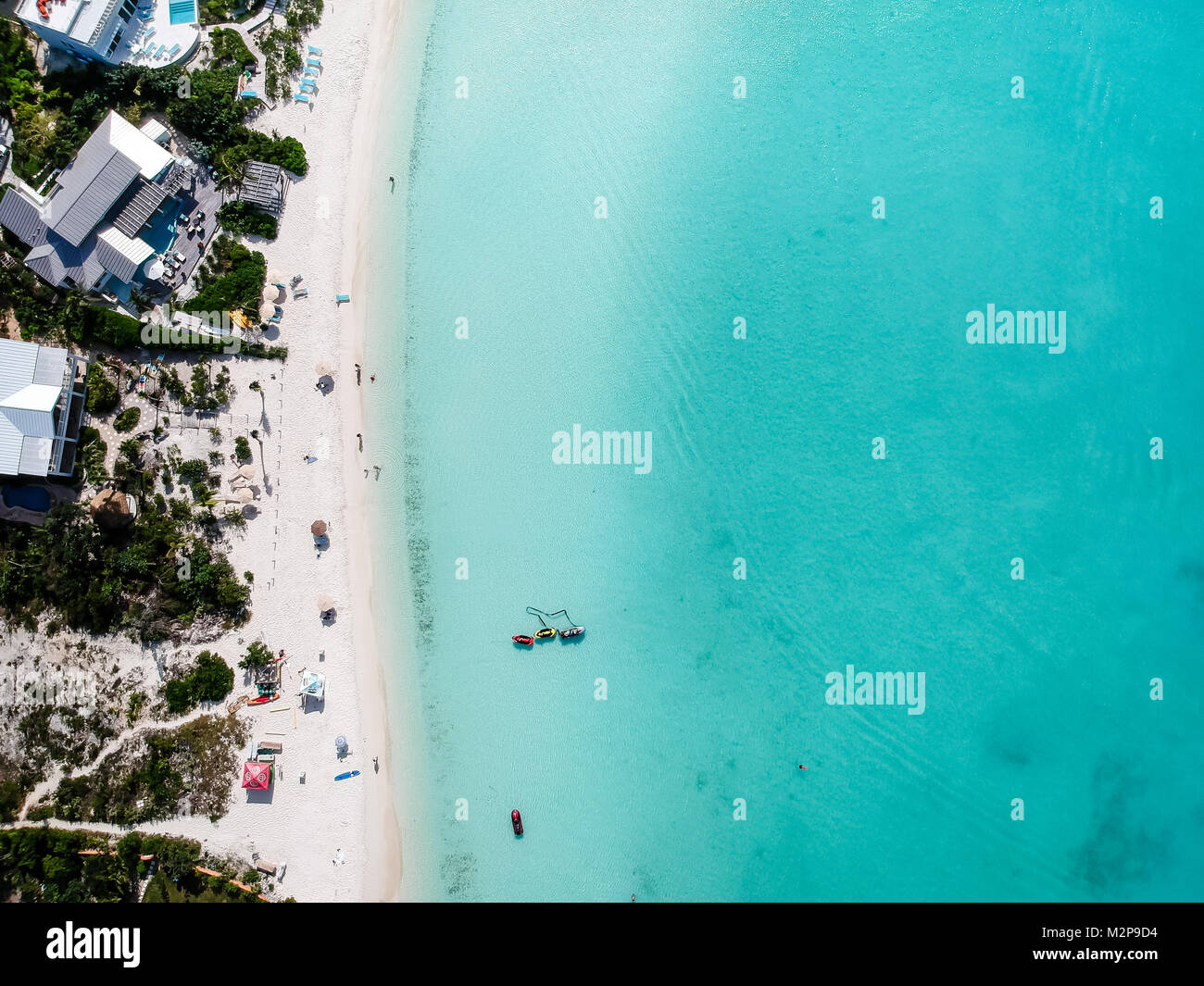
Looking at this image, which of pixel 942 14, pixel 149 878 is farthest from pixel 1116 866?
pixel 149 878

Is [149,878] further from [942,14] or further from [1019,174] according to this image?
[942,14]

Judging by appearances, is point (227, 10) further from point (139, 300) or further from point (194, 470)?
→ point (194, 470)

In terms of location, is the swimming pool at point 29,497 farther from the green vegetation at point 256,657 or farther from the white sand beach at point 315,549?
the green vegetation at point 256,657

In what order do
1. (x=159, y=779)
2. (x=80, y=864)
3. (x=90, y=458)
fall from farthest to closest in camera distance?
(x=90, y=458), (x=159, y=779), (x=80, y=864)

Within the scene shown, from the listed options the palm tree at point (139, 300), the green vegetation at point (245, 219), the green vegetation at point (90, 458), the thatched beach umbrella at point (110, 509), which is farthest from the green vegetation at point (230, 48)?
the thatched beach umbrella at point (110, 509)

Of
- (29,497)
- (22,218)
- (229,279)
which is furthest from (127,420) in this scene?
(22,218)
